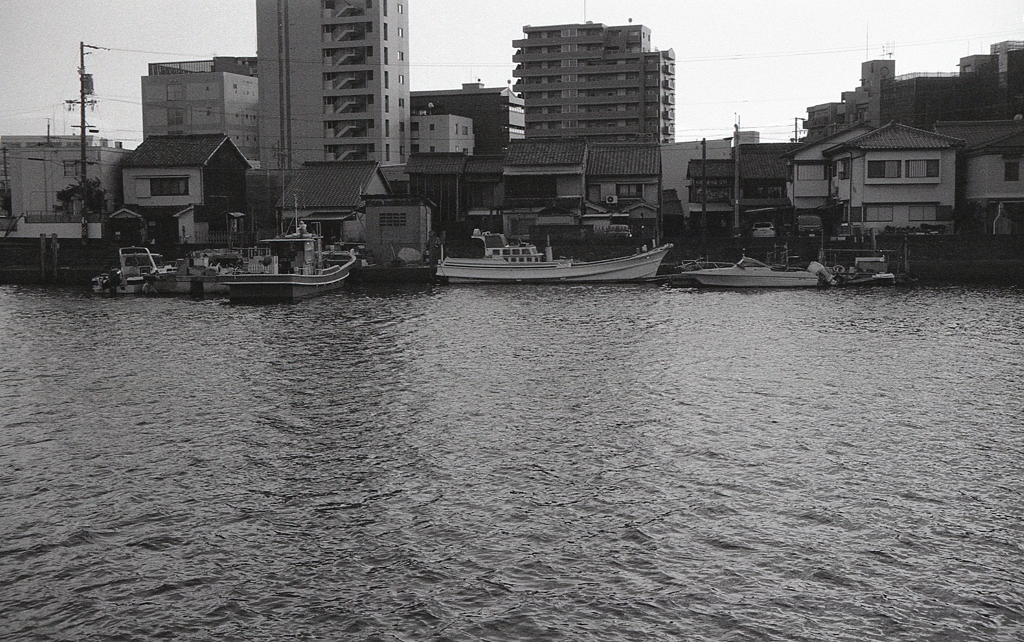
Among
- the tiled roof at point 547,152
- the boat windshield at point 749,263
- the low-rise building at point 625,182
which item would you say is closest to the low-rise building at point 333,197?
the tiled roof at point 547,152

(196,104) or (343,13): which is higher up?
(343,13)

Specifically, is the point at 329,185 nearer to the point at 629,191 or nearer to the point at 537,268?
the point at 629,191

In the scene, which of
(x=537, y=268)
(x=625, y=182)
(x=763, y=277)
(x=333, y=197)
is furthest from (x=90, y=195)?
(x=763, y=277)

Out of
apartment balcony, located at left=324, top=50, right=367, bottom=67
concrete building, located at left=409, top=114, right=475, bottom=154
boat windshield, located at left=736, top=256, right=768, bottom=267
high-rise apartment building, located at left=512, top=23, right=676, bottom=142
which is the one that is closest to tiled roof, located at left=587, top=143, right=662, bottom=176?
boat windshield, located at left=736, top=256, right=768, bottom=267

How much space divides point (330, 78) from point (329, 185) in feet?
83.8

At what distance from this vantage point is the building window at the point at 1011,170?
56.4 metres

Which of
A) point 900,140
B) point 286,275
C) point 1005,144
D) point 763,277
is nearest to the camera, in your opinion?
point 286,275

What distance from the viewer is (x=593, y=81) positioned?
10175 centimetres

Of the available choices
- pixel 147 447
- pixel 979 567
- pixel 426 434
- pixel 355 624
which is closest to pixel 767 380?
pixel 426 434

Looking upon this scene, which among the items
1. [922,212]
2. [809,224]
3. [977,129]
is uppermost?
[977,129]

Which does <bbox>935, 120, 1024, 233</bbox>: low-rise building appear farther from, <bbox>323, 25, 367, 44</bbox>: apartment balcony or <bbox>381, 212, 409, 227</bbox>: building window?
<bbox>323, 25, 367, 44</bbox>: apartment balcony

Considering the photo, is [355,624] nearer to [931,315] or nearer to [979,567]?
[979,567]

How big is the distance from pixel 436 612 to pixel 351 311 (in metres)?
30.7

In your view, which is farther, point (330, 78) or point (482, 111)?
point (482, 111)
